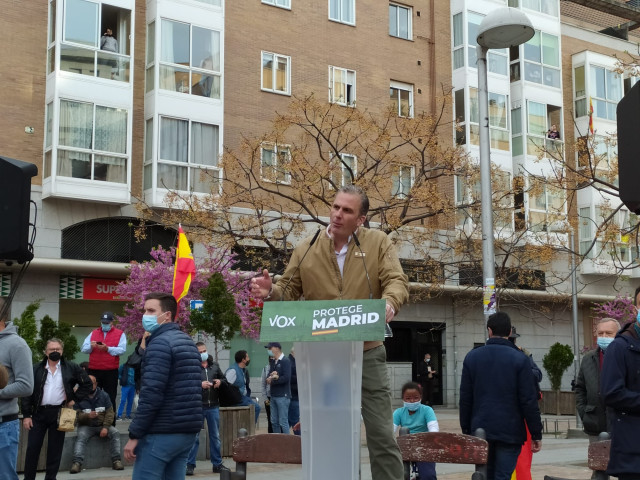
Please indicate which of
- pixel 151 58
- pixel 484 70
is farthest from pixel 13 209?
pixel 151 58

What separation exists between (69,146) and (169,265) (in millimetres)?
4435

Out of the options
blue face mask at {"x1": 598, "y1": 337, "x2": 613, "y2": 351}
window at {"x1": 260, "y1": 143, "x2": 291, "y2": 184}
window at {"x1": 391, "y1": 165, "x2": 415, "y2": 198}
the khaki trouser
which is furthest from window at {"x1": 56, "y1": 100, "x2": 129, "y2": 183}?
the khaki trouser

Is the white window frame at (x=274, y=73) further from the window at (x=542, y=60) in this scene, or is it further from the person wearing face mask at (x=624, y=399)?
the person wearing face mask at (x=624, y=399)

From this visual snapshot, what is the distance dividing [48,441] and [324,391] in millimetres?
9067

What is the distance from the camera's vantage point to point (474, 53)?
121 ft

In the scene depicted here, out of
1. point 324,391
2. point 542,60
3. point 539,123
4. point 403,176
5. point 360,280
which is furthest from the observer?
point 542,60

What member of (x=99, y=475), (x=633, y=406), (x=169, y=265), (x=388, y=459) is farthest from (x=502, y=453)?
(x=169, y=265)

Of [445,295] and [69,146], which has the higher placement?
[69,146]

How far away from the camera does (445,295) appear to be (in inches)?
1416

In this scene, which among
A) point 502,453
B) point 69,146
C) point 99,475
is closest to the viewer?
point 502,453

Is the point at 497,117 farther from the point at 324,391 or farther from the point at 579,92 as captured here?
the point at 324,391

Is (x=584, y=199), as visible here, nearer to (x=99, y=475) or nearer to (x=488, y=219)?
(x=488, y=219)

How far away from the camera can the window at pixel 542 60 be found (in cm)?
3794

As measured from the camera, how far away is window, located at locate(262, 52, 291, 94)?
3159cm
